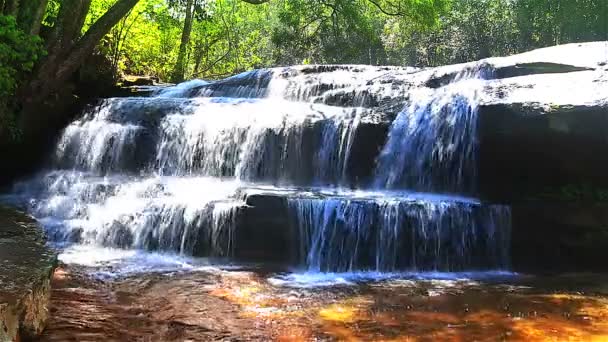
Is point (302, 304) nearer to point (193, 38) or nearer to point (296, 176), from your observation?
point (296, 176)

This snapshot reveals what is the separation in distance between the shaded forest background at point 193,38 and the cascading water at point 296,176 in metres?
1.05

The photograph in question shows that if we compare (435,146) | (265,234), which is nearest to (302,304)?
(265,234)

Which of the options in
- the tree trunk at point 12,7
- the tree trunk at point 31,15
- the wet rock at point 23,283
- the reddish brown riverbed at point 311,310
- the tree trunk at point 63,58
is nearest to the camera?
the wet rock at point 23,283

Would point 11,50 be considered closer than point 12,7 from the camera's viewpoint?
Yes

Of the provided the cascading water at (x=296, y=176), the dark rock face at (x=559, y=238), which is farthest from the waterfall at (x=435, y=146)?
the dark rock face at (x=559, y=238)

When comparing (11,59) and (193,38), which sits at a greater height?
(193,38)

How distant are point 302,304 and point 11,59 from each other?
661 cm

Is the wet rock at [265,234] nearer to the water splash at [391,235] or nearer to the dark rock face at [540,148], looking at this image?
the water splash at [391,235]

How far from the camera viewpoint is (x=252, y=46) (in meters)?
31.8

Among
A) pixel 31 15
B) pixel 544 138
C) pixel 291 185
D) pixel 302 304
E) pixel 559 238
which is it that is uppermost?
pixel 31 15

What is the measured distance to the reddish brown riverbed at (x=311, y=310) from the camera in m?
4.48

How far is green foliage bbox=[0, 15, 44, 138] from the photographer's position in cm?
819

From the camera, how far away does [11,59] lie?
891 cm

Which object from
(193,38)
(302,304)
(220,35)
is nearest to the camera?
(302,304)
